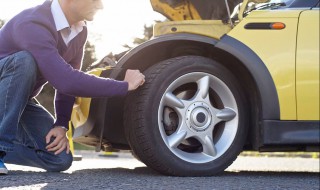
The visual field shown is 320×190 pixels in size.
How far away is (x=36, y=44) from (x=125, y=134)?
76cm

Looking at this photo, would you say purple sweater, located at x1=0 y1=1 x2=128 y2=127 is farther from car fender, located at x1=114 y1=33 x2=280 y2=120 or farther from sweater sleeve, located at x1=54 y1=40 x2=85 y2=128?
sweater sleeve, located at x1=54 y1=40 x2=85 y2=128

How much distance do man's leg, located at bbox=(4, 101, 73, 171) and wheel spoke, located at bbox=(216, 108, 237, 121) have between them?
112 cm

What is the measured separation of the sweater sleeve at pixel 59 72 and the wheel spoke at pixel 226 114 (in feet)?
1.98

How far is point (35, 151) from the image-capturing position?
3.87 meters

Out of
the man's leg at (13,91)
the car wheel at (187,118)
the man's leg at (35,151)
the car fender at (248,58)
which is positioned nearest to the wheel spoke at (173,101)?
the car wheel at (187,118)

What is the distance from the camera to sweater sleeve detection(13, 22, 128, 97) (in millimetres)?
3330

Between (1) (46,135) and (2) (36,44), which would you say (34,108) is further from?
(2) (36,44)

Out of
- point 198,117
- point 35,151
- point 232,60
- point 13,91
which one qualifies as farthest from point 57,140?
point 232,60

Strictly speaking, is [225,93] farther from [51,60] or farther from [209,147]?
→ [51,60]

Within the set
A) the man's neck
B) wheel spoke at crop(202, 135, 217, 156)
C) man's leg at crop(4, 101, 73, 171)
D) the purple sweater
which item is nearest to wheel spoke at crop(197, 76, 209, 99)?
wheel spoke at crop(202, 135, 217, 156)

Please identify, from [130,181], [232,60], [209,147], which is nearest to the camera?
[130,181]

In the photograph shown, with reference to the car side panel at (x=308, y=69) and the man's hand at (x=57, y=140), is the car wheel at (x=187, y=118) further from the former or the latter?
the man's hand at (x=57, y=140)

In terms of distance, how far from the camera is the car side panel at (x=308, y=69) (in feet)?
10.9

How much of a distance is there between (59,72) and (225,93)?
101 cm
